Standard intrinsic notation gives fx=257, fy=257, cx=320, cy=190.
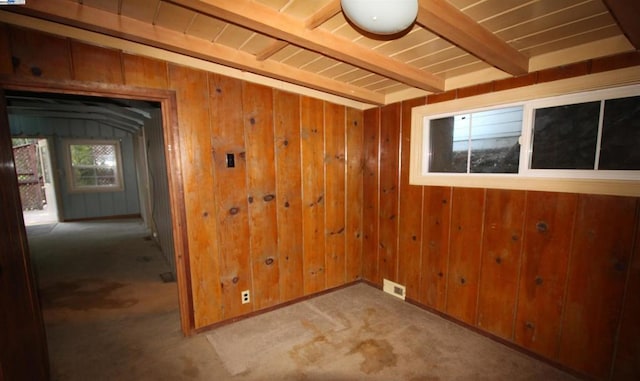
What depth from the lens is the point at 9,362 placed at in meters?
1.11

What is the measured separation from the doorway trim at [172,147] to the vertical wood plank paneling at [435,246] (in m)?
2.08

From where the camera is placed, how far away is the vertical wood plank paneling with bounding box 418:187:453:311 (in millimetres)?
2281

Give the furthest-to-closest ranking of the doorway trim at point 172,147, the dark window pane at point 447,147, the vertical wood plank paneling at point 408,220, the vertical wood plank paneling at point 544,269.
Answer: the vertical wood plank paneling at point 408,220
the dark window pane at point 447,147
the vertical wood plank paneling at point 544,269
the doorway trim at point 172,147

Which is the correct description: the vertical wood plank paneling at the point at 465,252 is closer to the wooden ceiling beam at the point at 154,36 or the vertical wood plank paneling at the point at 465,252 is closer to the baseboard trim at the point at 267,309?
the baseboard trim at the point at 267,309

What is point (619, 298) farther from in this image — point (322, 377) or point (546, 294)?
point (322, 377)

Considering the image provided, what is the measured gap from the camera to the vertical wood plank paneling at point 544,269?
1.68m

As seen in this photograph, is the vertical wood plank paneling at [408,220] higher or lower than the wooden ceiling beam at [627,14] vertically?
lower

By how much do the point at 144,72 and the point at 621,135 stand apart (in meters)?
3.00

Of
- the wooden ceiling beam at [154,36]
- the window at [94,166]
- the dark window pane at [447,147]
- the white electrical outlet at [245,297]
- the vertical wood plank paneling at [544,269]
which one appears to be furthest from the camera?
the window at [94,166]

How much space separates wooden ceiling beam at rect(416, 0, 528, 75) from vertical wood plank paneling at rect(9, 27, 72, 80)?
2010 mm

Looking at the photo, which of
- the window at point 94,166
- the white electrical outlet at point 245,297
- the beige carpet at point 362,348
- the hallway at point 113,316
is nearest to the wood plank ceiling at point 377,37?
the white electrical outlet at point 245,297

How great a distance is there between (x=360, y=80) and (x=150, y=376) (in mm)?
2693

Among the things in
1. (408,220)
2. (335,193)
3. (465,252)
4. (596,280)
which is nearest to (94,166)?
(335,193)

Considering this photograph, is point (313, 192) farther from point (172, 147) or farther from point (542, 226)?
point (542, 226)
